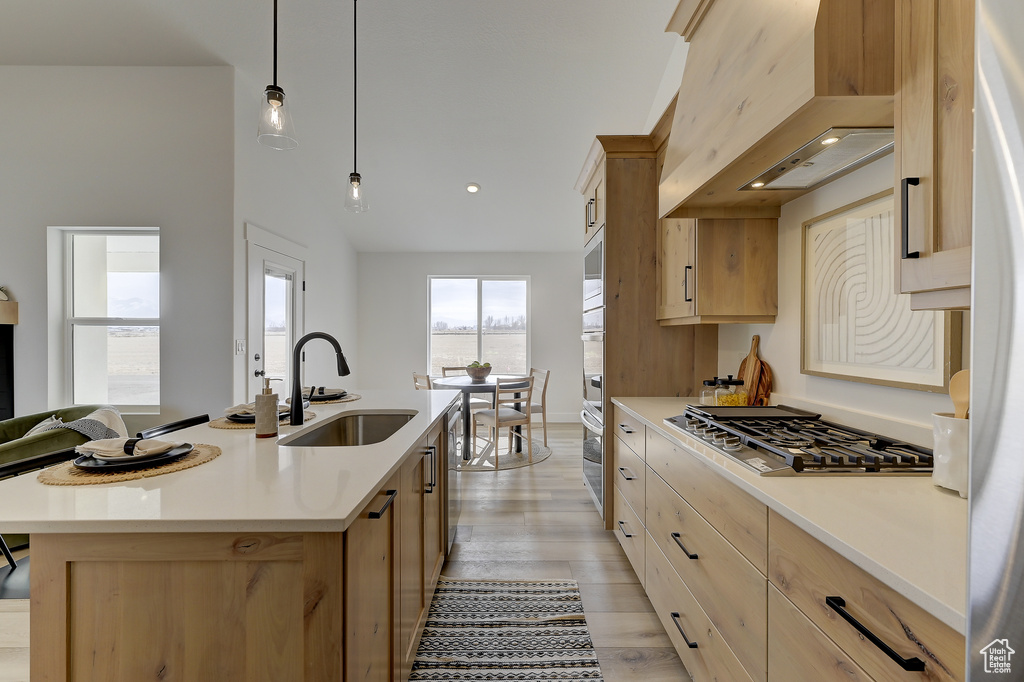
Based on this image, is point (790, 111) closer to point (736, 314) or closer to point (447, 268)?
point (736, 314)

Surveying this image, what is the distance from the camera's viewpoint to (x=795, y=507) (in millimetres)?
956

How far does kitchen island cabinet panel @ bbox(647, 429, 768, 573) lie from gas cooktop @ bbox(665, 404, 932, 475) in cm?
8

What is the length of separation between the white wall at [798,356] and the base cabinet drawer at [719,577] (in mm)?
672

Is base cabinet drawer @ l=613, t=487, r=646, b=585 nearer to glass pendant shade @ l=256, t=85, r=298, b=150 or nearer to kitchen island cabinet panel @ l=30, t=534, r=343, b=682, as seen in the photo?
kitchen island cabinet panel @ l=30, t=534, r=343, b=682

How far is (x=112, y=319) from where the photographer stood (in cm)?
328

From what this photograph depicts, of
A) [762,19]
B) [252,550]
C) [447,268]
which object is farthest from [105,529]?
[447,268]

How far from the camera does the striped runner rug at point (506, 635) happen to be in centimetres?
172

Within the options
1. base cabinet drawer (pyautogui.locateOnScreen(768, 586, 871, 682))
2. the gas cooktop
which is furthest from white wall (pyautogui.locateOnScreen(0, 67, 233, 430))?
base cabinet drawer (pyautogui.locateOnScreen(768, 586, 871, 682))

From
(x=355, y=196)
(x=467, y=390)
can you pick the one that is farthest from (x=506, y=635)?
(x=467, y=390)

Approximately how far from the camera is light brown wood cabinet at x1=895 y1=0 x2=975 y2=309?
81 cm

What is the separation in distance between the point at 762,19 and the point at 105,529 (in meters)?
1.92

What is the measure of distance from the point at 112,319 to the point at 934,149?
428 cm

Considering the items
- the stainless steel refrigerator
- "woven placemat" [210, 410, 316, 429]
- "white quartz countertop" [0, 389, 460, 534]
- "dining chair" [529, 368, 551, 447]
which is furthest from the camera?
"dining chair" [529, 368, 551, 447]

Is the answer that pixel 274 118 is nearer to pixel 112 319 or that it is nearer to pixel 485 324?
pixel 112 319
